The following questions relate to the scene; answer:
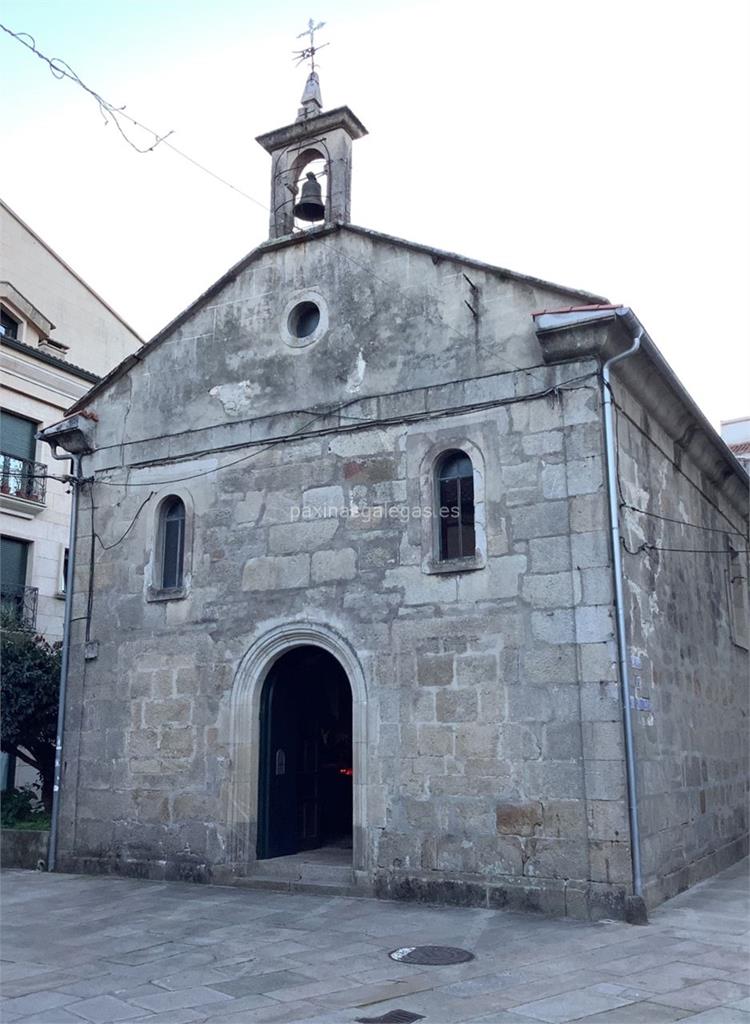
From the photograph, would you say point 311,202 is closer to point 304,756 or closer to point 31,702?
point 304,756

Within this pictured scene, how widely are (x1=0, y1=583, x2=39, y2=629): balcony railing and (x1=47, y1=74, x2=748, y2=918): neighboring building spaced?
628 cm

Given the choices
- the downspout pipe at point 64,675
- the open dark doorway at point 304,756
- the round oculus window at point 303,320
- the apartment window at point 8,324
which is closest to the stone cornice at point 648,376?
the round oculus window at point 303,320

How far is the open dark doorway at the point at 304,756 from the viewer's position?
11.5 meters

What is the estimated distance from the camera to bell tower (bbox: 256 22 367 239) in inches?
498

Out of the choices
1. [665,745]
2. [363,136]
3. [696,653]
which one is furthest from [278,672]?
[363,136]

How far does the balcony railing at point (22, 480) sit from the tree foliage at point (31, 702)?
18.5 ft

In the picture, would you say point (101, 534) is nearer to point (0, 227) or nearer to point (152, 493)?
point (152, 493)

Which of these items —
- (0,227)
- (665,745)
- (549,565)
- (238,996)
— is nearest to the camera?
(238,996)

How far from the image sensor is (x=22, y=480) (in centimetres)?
1970

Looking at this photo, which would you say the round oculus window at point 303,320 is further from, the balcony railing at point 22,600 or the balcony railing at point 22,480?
the balcony railing at point 22,600

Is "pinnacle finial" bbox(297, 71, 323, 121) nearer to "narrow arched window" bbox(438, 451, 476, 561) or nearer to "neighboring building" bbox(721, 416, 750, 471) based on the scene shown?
"narrow arched window" bbox(438, 451, 476, 561)

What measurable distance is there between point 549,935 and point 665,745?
3.06m

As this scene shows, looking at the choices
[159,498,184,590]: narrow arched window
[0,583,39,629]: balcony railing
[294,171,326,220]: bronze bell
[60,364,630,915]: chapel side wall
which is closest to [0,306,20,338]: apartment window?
[0,583,39,629]: balcony railing

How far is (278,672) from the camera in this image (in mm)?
11750
